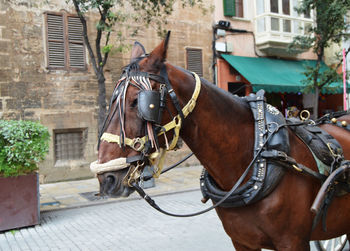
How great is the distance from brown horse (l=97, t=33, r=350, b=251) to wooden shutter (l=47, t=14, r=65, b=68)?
932 cm

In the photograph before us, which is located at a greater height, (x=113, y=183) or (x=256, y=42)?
(x=256, y=42)

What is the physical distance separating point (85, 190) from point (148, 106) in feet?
26.2

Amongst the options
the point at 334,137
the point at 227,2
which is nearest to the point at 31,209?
the point at 334,137

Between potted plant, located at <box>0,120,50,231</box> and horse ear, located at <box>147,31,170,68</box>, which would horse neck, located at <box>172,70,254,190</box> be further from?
potted plant, located at <box>0,120,50,231</box>

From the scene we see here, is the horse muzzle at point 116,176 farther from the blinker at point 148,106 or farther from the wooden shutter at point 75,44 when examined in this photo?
the wooden shutter at point 75,44

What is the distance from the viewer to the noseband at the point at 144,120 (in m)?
1.81

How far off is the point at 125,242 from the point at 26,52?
7701 mm

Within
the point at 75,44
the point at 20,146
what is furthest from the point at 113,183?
the point at 75,44

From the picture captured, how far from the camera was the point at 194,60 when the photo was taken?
13508mm

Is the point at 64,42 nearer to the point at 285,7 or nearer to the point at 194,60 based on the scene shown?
the point at 194,60

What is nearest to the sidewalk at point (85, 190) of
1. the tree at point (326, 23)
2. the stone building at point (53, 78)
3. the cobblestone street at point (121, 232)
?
the cobblestone street at point (121, 232)

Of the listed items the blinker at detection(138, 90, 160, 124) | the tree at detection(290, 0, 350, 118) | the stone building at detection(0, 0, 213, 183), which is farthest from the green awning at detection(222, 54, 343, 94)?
the blinker at detection(138, 90, 160, 124)

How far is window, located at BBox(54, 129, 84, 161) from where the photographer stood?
1077 centimetres

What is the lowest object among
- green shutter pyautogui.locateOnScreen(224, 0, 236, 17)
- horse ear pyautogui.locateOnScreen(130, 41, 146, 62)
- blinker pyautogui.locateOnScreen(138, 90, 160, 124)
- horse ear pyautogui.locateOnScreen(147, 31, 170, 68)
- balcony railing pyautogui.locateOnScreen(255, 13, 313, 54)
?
blinker pyautogui.locateOnScreen(138, 90, 160, 124)
